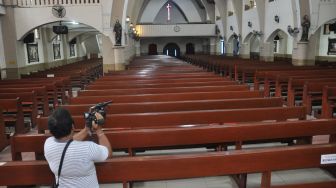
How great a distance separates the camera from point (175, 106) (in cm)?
438

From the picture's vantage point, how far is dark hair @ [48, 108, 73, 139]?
1.78 m

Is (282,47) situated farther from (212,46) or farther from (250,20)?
(212,46)

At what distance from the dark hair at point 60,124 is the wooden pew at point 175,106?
245cm

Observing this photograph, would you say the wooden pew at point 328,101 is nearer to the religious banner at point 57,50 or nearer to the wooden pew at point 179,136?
the wooden pew at point 179,136

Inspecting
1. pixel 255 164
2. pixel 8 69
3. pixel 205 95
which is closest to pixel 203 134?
pixel 255 164

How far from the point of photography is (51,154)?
1820 mm

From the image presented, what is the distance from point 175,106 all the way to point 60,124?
271cm

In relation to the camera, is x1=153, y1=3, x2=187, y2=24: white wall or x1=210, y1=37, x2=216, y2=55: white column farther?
x1=153, y1=3, x2=187, y2=24: white wall

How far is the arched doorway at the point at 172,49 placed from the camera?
3303 centimetres

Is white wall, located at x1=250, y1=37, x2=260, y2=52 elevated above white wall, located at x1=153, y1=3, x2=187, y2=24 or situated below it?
below

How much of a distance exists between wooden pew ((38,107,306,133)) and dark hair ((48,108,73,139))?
1789mm

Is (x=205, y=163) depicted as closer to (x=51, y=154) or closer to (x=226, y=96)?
(x=51, y=154)

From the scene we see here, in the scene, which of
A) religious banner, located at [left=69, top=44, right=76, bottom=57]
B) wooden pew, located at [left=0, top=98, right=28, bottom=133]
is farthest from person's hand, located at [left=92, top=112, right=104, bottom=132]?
religious banner, located at [left=69, top=44, right=76, bottom=57]

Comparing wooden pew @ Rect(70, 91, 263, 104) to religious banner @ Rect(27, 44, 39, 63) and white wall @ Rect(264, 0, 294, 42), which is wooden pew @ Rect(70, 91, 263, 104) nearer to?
white wall @ Rect(264, 0, 294, 42)
